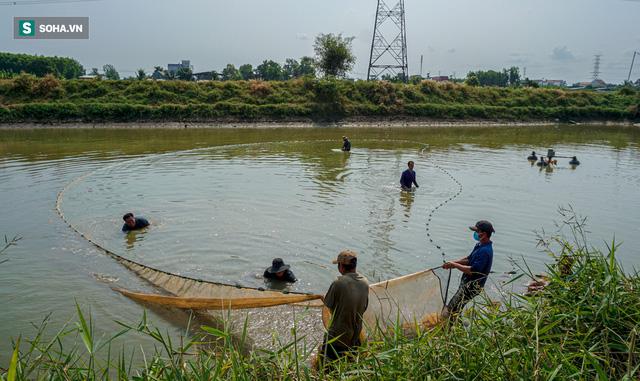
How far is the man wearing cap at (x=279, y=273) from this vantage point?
28.7 feet

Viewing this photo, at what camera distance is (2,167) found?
20.0 meters

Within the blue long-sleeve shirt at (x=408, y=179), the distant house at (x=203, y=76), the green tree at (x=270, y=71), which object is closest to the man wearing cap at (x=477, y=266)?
the blue long-sleeve shirt at (x=408, y=179)

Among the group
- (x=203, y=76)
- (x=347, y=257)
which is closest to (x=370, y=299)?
(x=347, y=257)

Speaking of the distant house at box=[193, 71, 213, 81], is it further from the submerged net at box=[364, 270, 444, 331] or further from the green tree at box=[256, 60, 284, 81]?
the submerged net at box=[364, 270, 444, 331]

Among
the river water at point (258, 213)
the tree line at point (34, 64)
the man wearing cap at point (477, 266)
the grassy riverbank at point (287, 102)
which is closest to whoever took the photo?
the man wearing cap at point (477, 266)

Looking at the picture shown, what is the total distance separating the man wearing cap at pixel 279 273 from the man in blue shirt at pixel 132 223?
4571 millimetres

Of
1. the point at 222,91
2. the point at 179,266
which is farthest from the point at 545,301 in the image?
the point at 222,91

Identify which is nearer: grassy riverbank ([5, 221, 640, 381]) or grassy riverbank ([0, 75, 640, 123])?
grassy riverbank ([5, 221, 640, 381])

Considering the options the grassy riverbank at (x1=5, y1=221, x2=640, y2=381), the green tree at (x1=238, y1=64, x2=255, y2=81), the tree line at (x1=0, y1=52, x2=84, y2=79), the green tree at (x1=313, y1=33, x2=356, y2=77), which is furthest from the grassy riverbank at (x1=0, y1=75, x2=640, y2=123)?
the green tree at (x1=238, y1=64, x2=255, y2=81)

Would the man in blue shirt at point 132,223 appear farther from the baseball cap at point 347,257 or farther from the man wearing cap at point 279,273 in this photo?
the baseball cap at point 347,257

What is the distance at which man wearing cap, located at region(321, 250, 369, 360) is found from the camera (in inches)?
187

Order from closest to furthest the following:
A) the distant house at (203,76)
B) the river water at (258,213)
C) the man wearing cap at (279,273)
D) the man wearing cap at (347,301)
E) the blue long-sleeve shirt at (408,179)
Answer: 1. the man wearing cap at (347,301)
2. the man wearing cap at (279,273)
3. the river water at (258,213)
4. the blue long-sleeve shirt at (408,179)
5. the distant house at (203,76)

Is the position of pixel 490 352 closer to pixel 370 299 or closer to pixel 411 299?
pixel 370 299

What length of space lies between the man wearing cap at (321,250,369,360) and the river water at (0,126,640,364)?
2327mm
